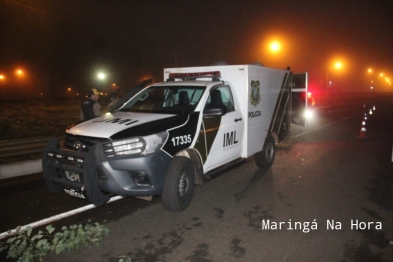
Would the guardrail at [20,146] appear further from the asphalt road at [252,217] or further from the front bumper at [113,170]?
the front bumper at [113,170]

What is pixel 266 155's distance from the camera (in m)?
7.78

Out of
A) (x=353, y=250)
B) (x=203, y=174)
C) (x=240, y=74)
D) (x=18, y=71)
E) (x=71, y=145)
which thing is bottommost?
(x=353, y=250)

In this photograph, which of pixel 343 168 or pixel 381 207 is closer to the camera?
pixel 381 207

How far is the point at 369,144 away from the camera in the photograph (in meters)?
11.2

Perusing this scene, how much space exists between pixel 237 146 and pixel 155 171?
8.11ft

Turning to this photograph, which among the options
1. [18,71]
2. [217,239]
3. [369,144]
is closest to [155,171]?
[217,239]

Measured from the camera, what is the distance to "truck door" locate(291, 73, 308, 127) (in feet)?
34.6

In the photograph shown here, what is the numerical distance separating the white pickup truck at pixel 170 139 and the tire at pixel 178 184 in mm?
14

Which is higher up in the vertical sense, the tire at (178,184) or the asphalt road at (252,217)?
the tire at (178,184)

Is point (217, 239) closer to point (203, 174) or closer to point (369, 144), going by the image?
point (203, 174)

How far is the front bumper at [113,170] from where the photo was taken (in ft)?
13.8

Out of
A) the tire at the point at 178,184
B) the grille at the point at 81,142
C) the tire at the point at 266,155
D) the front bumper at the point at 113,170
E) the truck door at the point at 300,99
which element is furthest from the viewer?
the truck door at the point at 300,99

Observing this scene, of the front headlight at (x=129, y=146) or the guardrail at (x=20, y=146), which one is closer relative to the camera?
the front headlight at (x=129, y=146)

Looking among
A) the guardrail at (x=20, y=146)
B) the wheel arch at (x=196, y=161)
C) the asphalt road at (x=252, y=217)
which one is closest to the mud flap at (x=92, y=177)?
the asphalt road at (x=252, y=217)
